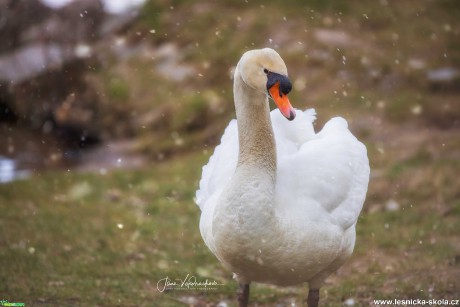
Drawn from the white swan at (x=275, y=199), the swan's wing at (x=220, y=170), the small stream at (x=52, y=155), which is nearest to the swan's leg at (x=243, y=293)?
the white swan at (x=275, y=199)

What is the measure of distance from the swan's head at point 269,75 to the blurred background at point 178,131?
2270mm

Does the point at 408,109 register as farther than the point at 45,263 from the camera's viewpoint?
Yes

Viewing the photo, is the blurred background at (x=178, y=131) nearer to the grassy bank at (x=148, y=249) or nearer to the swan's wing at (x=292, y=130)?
the grassy bank at (x=148, y=249)

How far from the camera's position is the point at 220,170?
5211 mm

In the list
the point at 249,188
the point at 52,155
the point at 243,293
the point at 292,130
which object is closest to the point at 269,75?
the point at 249,188

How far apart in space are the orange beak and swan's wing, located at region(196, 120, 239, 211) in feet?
A: 2.83

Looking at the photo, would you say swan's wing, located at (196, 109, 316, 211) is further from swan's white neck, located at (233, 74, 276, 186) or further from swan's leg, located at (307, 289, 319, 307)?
swan's leg, located at (307, 289, 319, 307)

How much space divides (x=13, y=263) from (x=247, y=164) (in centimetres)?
327

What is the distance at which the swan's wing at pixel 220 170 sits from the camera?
16.6ft

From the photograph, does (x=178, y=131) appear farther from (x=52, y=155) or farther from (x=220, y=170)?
(x=220, y=170)

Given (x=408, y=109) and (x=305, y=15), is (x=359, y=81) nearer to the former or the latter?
(x=408, y=109)

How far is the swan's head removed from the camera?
419 cm

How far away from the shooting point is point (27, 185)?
376 inches

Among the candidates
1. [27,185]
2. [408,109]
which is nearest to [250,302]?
[27,185]
